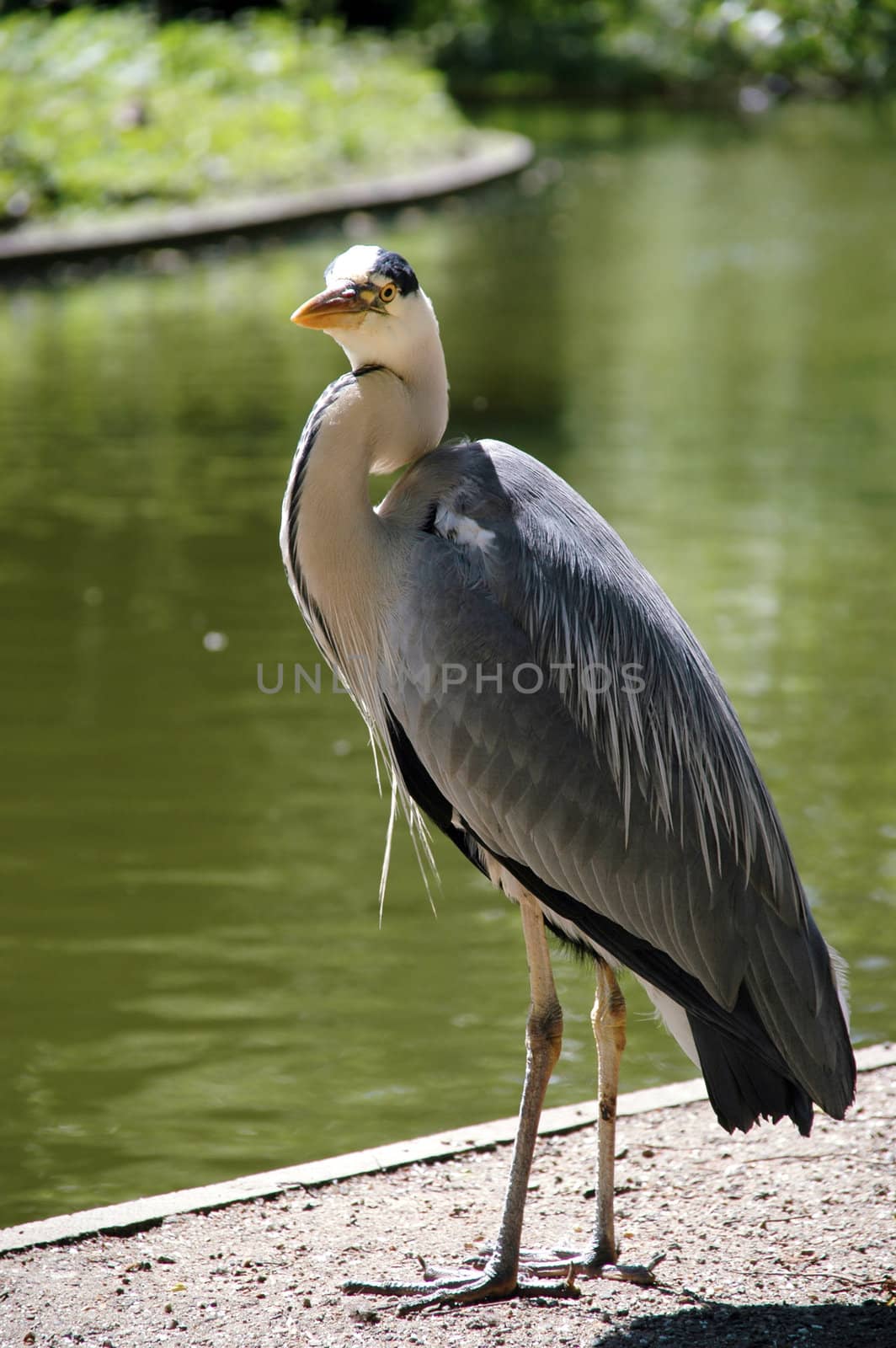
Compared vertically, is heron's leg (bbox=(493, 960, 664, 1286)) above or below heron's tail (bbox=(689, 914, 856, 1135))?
below

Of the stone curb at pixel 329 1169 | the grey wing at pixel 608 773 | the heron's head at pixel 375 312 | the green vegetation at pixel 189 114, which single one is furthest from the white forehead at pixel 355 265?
the green vegetation at pixel 189 114

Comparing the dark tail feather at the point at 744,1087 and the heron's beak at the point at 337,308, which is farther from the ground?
the heron's beak at the point at 337,308

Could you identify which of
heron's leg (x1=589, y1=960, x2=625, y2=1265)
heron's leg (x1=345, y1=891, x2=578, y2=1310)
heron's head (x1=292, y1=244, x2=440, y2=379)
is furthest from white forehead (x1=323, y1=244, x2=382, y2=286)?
heron's leg (x1=589, y1=960, x2=625, y2=1265)

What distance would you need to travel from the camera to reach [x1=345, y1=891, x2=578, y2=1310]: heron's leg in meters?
3.41

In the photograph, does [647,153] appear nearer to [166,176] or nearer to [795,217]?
[795,217]

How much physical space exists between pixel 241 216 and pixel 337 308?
15019mm

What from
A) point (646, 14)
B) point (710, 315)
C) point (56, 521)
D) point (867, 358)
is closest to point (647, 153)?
point (646, 14)

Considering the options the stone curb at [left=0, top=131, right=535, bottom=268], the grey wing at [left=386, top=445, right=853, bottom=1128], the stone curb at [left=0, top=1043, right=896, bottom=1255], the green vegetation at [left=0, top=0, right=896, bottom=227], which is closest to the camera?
the grey wing at [left=386, top=445, right=853, bottom=1128]

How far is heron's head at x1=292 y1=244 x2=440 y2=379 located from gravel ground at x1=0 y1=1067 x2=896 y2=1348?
1820mm

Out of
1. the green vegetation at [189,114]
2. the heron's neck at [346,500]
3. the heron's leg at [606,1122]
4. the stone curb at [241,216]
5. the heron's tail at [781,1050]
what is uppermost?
the green vegetation at [189,114]

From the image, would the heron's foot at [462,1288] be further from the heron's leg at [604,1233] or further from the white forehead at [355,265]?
the white forehead at [355,265]

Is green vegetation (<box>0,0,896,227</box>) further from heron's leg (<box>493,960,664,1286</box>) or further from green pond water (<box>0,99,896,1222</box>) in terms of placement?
heron's leg (<box>493,960,664,1286</box>)

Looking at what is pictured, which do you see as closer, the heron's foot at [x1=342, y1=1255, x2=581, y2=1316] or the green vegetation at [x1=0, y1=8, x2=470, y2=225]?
the heron's foot at [x1=342, y1=1255, x2=581, y2=1316]

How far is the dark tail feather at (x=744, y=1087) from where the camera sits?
3334 millimetres
